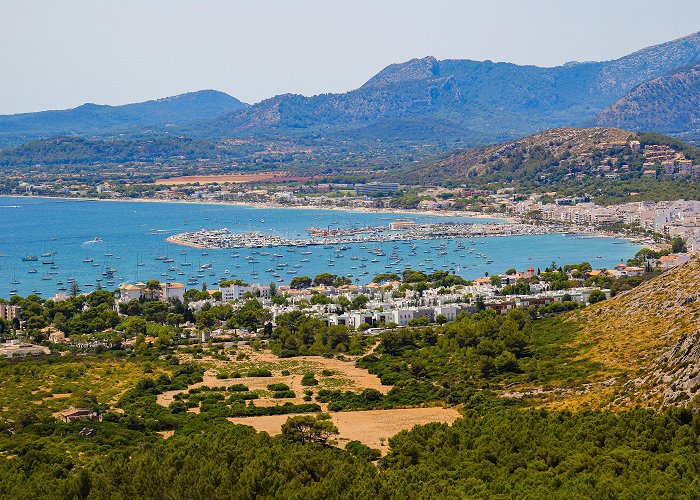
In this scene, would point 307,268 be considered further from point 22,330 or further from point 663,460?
point 663,460

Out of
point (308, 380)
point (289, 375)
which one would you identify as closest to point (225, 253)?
point (289, 375)

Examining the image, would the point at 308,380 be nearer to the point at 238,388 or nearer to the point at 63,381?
the point at 238,388

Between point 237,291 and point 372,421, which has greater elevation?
point 372,421

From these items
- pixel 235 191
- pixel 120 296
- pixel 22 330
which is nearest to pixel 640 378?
pixel 22 330

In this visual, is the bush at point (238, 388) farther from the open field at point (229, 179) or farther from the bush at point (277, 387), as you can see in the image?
the open field at point (229, 179)

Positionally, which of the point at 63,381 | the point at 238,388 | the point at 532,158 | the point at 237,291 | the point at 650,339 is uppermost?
the point at 532,158
